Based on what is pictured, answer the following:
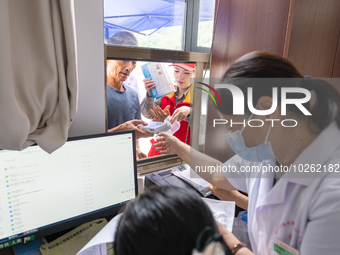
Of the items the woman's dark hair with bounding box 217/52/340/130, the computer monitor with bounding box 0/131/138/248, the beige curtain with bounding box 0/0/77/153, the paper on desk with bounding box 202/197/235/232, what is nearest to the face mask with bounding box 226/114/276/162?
the woman's dark hair with bounding box 217/52/340/130

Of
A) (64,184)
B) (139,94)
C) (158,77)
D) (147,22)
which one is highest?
(147,22)

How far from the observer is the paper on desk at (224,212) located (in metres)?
1.00

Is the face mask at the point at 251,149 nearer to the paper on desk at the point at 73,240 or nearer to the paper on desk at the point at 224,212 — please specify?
the paper on desk at the point at 224,212

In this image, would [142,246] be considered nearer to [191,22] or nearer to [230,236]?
[230,236]

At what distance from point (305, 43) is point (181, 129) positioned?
0.87 metres

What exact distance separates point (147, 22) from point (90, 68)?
23.7 inches

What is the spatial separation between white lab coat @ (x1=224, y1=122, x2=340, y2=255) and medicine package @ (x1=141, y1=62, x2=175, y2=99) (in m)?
0.78

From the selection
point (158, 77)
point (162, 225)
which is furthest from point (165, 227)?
point (158, 77)

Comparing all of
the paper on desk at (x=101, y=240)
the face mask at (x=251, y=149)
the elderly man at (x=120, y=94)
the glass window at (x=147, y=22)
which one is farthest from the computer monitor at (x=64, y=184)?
the glass window at (x=147, y=22)

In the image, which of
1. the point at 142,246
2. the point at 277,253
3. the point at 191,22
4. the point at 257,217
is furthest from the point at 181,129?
the point at 142,246

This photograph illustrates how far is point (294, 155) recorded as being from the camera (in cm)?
79

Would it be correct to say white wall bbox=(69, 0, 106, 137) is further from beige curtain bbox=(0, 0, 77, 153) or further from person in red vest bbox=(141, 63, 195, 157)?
person in red vest bbox=(141, 63, 195, 157)

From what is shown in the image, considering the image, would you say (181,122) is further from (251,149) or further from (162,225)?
(162,225)

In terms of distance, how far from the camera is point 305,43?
1169 millimetres
